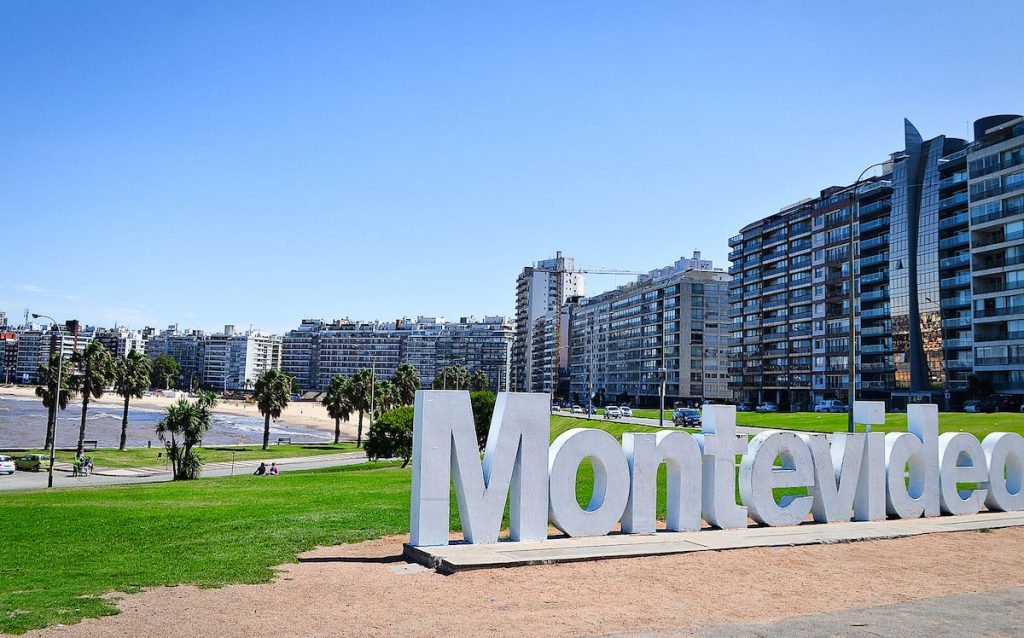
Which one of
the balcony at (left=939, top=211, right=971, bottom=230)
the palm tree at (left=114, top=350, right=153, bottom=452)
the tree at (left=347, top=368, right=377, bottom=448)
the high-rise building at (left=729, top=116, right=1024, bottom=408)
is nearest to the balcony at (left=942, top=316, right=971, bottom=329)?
the high-rise building at (left=729, top=116, right=1024, bottom=408)

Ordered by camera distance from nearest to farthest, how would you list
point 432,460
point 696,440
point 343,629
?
point 343,629 → point 432,460 → point 696,440

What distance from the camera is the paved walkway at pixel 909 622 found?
30.4ft

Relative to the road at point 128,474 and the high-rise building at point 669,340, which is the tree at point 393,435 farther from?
the high-rise building at point 669,340

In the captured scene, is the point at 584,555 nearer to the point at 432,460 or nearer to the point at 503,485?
the point at 503,485

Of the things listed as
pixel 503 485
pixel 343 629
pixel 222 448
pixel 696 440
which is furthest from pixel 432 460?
pixel 222 448

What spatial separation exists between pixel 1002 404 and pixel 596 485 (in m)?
68.2

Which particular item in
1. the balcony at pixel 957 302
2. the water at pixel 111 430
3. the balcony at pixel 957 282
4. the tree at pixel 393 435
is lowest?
the water at pixel 111 430

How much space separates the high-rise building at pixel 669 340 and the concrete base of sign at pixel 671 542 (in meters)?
104

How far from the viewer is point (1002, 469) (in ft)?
66.3

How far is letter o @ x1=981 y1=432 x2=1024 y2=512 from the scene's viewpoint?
20156mm

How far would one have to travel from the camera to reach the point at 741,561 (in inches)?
532

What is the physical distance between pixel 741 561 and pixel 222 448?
233 feet

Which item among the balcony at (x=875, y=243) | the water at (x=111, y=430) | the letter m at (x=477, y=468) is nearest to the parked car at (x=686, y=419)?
the balcony at (x=875, y=243)

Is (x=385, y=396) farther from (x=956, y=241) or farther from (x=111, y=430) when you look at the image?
(x=956, y=241)
